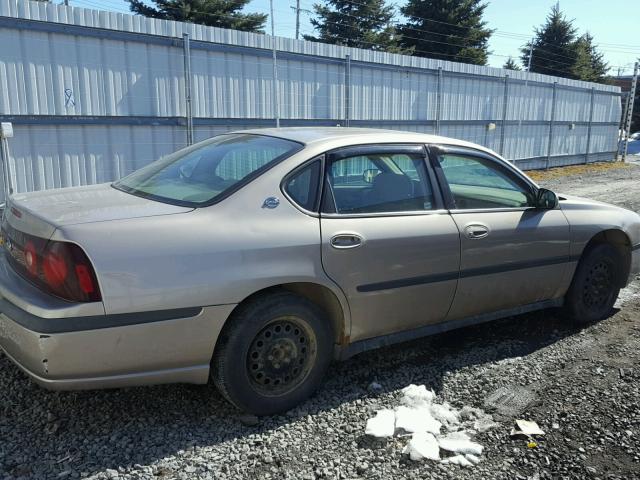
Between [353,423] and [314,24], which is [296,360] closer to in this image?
[353,423]

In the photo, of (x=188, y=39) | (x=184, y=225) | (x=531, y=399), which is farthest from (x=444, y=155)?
(x=188, y=39)

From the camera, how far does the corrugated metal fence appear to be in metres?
8.01

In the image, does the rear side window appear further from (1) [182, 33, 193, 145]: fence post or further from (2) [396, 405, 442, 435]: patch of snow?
(1) [182, 33, 193, 145]: fence post

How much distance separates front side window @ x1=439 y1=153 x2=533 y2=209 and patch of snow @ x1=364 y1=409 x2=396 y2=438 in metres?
1.47

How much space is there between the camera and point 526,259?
4.13 m

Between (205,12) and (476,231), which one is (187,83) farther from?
(205,12)

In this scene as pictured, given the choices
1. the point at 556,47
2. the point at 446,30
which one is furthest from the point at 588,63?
the point at 446,30

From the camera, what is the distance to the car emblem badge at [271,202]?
313 cm

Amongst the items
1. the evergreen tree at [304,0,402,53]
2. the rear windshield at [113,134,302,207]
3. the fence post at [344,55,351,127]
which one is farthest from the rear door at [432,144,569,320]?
the evergreen tree at [304,0,402,53]

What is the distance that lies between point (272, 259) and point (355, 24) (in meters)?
34.6

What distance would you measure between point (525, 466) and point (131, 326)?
80.7 inches

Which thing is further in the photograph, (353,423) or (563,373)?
(563,373)

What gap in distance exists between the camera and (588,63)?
43156 millimetres

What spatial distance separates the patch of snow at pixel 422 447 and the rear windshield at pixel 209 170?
1.64 m
